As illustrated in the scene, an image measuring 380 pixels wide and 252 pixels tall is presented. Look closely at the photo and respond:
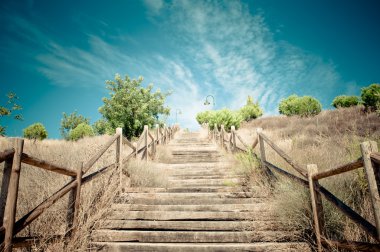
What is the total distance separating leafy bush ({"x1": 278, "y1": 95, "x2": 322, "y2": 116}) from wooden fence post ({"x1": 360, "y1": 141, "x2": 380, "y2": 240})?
29734mm

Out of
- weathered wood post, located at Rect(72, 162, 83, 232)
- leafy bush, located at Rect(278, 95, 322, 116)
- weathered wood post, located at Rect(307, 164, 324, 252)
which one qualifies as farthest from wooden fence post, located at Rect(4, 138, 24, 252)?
leafy bush, located at Rect(278, 95, 322, 116)

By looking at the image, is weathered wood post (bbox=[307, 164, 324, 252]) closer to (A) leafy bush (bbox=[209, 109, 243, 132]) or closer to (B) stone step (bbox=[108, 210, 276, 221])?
(B) stone step (bbox=[108, 210, 276, 221])

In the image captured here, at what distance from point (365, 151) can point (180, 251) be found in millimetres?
2571

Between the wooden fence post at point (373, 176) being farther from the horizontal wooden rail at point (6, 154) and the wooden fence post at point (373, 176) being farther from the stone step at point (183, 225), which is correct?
the horizontal wooden rail at point (6, 154)

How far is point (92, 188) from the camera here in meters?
3.92

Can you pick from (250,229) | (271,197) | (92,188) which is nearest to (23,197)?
(92,188)

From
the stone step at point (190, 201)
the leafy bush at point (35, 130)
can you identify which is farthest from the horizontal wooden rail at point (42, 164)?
the leafy bush at point (35, 130)

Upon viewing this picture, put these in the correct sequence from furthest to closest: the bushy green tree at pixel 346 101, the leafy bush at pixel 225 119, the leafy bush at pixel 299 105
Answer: the bushy green tree at pixel 346 101 < the leafy bush at pixel 299 105 < the leafy bush at pixel 225 119

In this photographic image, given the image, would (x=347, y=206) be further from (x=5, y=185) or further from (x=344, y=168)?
(x=5, y=185)

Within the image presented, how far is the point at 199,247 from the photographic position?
3.13 meters

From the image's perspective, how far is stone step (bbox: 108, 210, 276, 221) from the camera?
12.7 ft

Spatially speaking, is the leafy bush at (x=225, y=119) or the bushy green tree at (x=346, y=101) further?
the bushy green tree at (x=346, y=101)

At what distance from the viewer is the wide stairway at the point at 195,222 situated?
3.17 metres

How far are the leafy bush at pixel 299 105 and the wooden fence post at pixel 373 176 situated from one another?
2973cm
